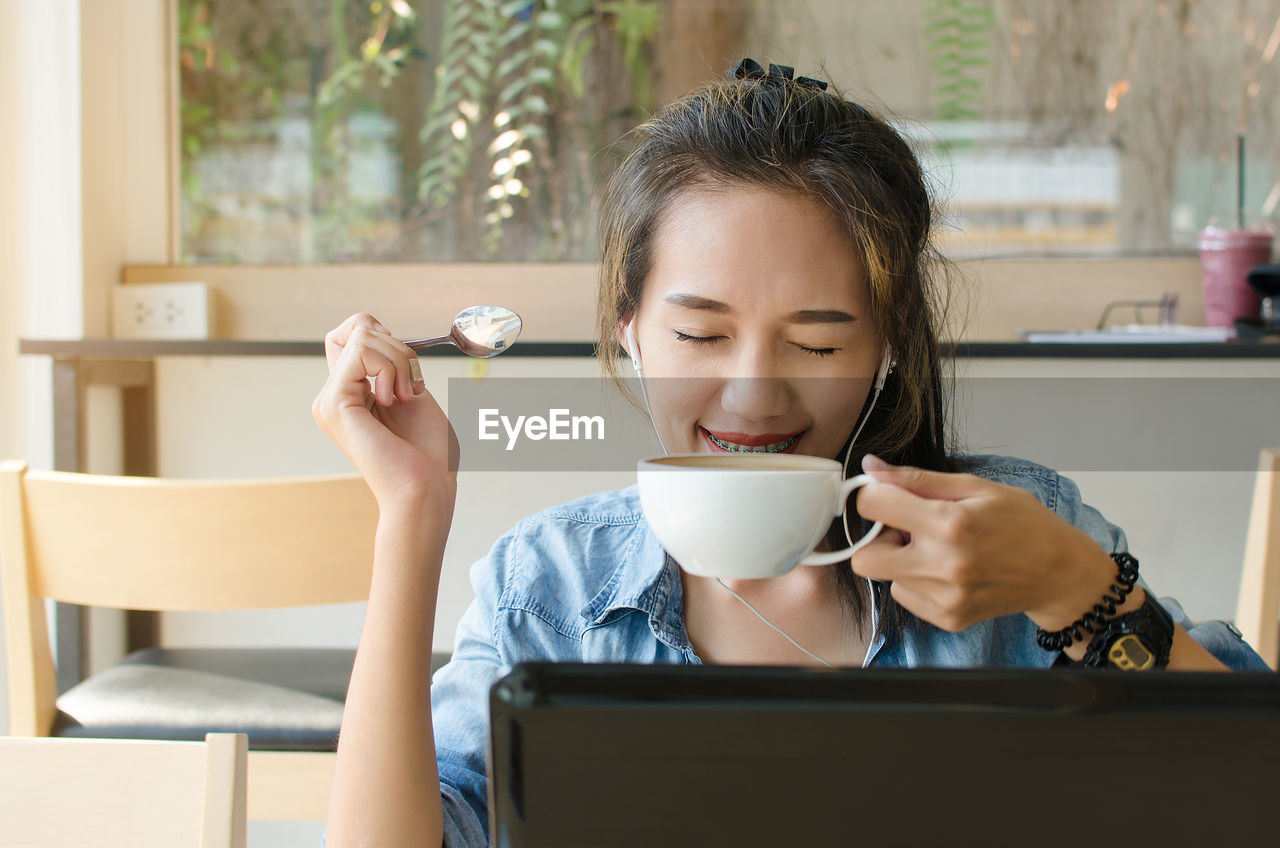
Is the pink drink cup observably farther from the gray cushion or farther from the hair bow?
the gray cushion

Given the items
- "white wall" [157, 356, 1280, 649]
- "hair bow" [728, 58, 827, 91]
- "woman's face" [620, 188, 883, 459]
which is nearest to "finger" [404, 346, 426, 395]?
"woman's face" [620, 188, 883, 459]

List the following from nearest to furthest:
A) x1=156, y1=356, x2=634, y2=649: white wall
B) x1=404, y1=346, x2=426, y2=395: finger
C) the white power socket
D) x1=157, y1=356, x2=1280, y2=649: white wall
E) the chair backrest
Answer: x1=404, y1=346, x2=426, y2=395: finger → the chair backrest → x1=157, y1=356, x2=1280, y2=649: white wall → x1=156, y1=356, x2=634, y2=649: white wall → the white power socket

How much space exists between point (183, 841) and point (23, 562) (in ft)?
1.85

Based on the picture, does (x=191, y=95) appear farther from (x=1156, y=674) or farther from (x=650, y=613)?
(x=1156, y=674)

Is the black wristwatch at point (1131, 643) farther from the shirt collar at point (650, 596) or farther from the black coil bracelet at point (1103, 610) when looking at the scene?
the shirt collar at point (650, 596)

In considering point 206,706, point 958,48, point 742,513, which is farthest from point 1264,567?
point 958,48

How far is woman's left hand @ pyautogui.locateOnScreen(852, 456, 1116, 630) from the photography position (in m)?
0.48

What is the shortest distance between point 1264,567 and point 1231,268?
0.82 metres

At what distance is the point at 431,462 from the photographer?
0.68m

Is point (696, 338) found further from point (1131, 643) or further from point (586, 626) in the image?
point (1131, 643)

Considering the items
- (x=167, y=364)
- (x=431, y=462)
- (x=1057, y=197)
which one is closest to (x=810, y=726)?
(x=431, y=462)

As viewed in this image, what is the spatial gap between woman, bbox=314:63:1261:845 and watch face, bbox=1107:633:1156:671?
0.02 m

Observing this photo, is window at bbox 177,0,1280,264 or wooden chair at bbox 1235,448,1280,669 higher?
window at bbox 177,0,1280,264

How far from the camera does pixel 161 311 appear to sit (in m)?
1.99
